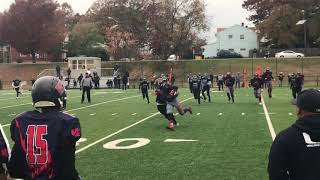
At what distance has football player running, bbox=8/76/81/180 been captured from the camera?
3746 millimetres

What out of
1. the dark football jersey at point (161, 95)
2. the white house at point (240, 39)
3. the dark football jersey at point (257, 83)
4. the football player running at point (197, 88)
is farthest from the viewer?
the white house at point (240, 39)

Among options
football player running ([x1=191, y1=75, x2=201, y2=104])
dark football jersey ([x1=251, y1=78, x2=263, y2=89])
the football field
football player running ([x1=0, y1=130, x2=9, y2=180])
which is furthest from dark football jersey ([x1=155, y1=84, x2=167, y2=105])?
football player running ([x1=0, y1=130, x2=9, y2=180])

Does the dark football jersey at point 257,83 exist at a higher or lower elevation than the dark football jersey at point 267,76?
lower

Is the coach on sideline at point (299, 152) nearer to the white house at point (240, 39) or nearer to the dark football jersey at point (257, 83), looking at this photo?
the dark football jersey at point (257, 83)

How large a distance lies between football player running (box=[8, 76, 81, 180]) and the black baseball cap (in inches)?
61.7

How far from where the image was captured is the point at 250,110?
2156cm

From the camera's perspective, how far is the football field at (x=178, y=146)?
898 cm

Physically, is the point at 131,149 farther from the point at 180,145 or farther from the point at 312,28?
the point at 312,28

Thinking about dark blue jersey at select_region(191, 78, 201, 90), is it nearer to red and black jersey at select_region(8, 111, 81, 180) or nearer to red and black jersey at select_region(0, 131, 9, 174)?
red and black jersey at select_region(0, 131, 9, 174)

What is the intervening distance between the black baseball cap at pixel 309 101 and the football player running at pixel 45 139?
157 centimetres

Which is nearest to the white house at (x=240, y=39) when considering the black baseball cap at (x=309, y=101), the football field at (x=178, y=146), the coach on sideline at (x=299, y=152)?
the football field at (x=178, y=146)

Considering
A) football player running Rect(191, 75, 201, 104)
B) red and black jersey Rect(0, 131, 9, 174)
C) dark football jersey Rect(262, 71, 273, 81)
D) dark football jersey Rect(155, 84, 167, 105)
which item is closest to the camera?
red and black jersey Rect(0, 131, 9, 174)

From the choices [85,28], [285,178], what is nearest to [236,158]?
[285,178]

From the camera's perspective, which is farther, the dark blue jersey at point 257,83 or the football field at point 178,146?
the dark blue jersey at point 257,83
